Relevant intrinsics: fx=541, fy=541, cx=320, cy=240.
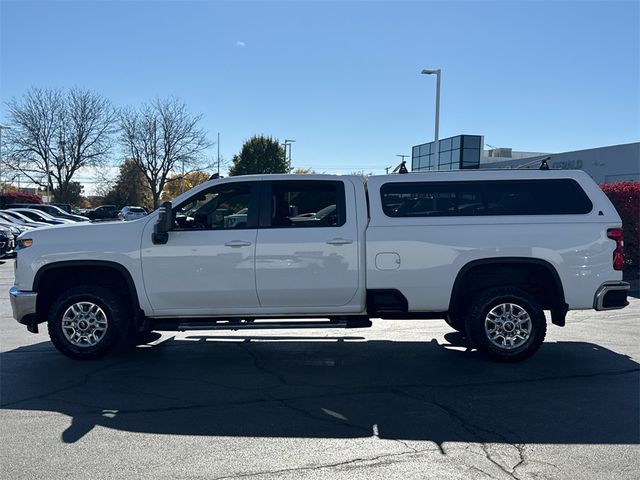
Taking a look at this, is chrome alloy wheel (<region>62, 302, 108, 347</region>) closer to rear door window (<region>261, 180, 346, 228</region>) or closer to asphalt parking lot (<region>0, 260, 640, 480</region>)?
asphalt parking lot (<region>0, 260, 640, 480</region>)

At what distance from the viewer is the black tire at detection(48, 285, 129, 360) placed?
6.15 meters

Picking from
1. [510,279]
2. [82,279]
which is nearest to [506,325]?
[510,279]

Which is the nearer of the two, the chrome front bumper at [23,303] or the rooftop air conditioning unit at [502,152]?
the chrome front bumper at [23,303]

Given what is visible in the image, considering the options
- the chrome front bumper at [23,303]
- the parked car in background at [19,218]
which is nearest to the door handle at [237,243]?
the chrome front bumper at [23,303]

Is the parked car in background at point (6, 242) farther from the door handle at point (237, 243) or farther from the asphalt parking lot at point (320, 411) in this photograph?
the door handle at point (237, 243)

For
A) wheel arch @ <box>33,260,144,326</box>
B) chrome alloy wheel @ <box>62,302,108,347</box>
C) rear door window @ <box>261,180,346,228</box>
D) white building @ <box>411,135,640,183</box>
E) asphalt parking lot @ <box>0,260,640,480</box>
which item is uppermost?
white building @ <box>411,135,640,183</box>

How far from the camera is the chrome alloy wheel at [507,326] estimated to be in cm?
608

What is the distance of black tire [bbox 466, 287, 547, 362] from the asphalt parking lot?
0.18 m

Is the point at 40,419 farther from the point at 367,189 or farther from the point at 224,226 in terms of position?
the point at 367,189

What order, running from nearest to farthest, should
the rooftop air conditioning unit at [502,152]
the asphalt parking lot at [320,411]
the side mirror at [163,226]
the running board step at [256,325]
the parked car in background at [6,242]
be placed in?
1. the asphalt parking lot at [320,411]
2. the side mirror at [163,226]
3. the running board step at [256,325]
4. the parked car in background at [6,242]
5. the rooftop air conditioning unit at [502,152]

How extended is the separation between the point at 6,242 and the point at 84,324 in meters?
14.6

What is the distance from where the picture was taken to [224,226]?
6.12 meters

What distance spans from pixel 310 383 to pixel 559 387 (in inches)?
96.7

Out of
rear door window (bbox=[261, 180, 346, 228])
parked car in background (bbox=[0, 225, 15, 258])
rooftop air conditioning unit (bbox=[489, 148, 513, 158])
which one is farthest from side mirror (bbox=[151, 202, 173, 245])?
rooftop air conditioning unit (bbox=[489, 148, 513, 158])
